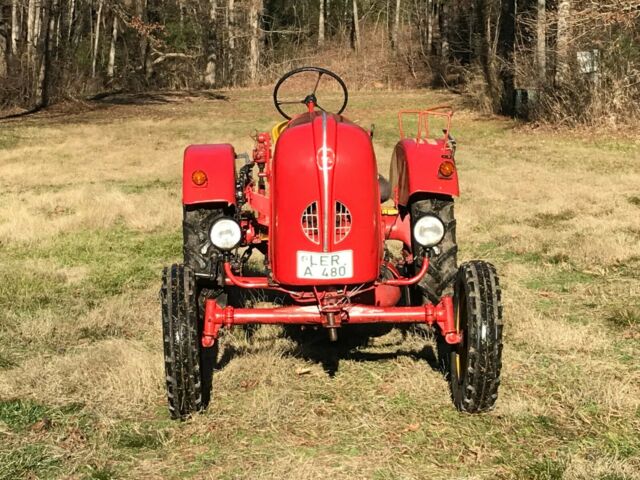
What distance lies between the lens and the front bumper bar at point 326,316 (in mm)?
3697

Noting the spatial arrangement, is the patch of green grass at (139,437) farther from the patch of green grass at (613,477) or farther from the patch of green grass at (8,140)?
the patch of green grass at (8,140)

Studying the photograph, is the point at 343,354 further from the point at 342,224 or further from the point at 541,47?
the point at 541,47

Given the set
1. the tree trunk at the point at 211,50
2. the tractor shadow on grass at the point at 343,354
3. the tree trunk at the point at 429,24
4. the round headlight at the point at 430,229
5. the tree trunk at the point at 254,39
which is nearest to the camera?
the round headlight at the point at 430,229

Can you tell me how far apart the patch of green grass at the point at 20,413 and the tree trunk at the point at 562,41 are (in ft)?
43.5

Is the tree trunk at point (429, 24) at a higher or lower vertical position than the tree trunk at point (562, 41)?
higher

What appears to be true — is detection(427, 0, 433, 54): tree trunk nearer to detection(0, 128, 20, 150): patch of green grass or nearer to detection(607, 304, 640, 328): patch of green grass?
detection(0, 128, 20, 150): patch of green grass

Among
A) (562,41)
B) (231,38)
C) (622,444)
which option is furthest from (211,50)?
(622,444)

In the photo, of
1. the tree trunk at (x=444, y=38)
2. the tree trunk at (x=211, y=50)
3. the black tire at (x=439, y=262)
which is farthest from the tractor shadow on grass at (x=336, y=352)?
the tree trunk at (x=211, y=50)

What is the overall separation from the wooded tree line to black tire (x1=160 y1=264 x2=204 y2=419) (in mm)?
11740

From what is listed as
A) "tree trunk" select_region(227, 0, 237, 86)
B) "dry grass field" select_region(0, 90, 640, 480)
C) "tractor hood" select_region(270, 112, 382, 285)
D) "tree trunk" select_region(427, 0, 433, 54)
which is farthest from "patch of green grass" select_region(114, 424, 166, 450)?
"tree trunk" select_region(427, 0, 433, 54)

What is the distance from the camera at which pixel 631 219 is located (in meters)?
7.76

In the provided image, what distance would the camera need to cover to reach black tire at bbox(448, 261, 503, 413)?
11.5 ft

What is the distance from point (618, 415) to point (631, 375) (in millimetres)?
539

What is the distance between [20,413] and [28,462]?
0.52 metres
